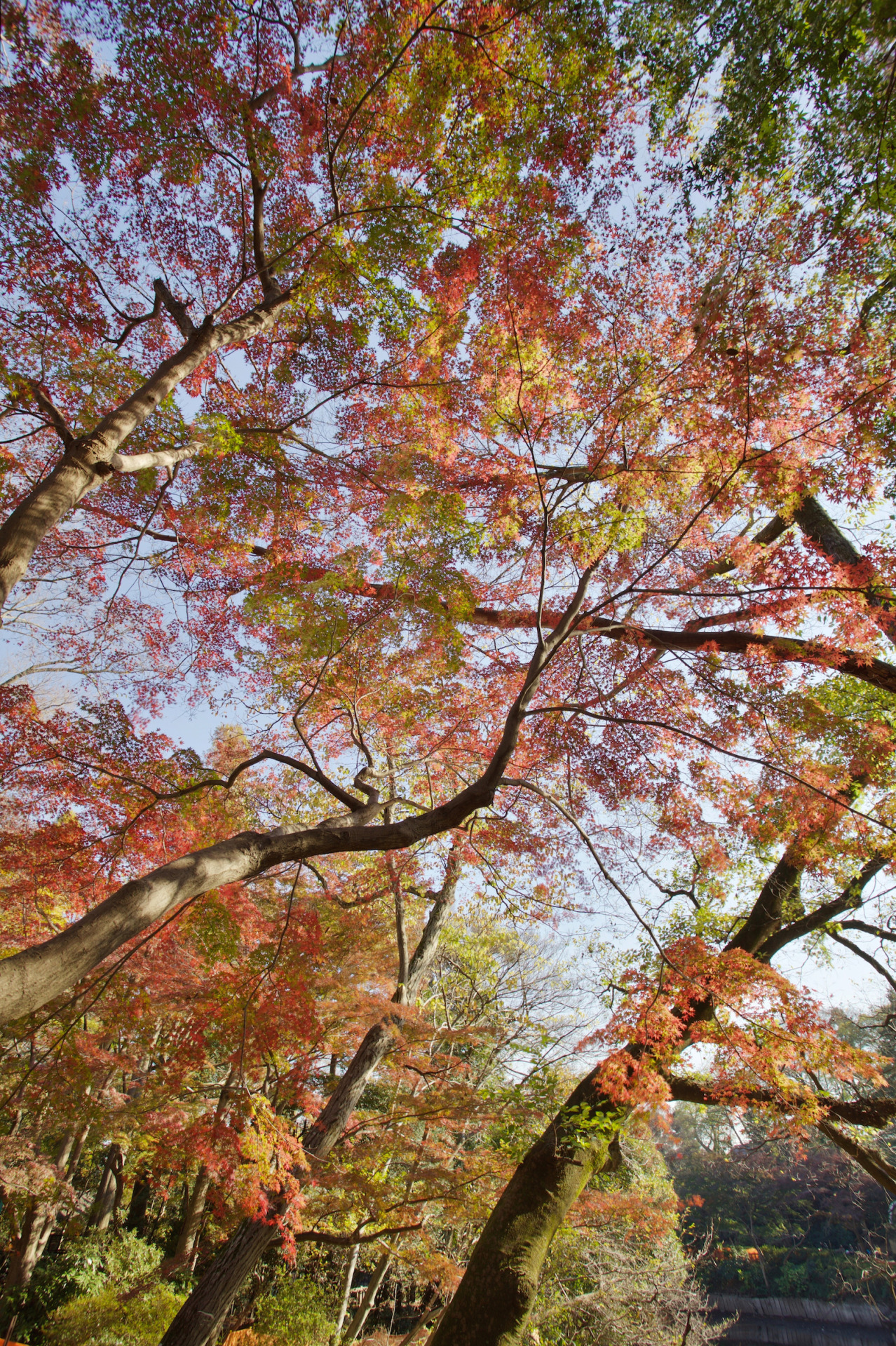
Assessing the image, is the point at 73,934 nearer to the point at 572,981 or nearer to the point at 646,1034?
the point at 646,1034

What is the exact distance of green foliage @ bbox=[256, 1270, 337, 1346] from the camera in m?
8.51

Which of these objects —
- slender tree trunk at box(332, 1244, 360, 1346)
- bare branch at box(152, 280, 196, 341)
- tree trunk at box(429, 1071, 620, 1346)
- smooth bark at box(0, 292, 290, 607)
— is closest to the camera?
smooth bark at box(0, 292, 290, 607)

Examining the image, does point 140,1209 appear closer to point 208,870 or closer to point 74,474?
point 208,870

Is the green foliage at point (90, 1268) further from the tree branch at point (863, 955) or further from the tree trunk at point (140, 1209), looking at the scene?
the tree branch at point (863, 955)

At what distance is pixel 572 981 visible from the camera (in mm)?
11703

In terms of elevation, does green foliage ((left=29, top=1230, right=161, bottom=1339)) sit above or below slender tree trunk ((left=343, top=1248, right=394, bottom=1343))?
above

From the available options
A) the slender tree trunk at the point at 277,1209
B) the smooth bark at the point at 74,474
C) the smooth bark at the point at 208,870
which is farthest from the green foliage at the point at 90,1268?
the smooth bark at the point at 74,474

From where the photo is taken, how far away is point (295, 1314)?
9078 mm

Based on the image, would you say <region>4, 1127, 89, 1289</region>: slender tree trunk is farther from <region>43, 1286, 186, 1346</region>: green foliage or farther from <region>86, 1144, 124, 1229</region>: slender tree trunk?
<region>86, 1144, 124, 1229</region>: slender tree trunk

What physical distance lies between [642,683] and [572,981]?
810 cm

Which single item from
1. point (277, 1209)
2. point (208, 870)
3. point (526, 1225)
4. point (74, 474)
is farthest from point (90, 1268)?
point (74, 474)

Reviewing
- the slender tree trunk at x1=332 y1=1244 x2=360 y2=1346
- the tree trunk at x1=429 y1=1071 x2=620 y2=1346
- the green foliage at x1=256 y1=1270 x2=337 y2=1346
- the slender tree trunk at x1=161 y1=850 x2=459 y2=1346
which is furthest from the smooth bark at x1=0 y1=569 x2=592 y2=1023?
the green foliage at x1=256 y1=1270 x2=337 y2=1346

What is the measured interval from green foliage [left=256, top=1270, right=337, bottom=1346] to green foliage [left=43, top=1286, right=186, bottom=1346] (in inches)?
58.6

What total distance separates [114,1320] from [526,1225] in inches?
330
